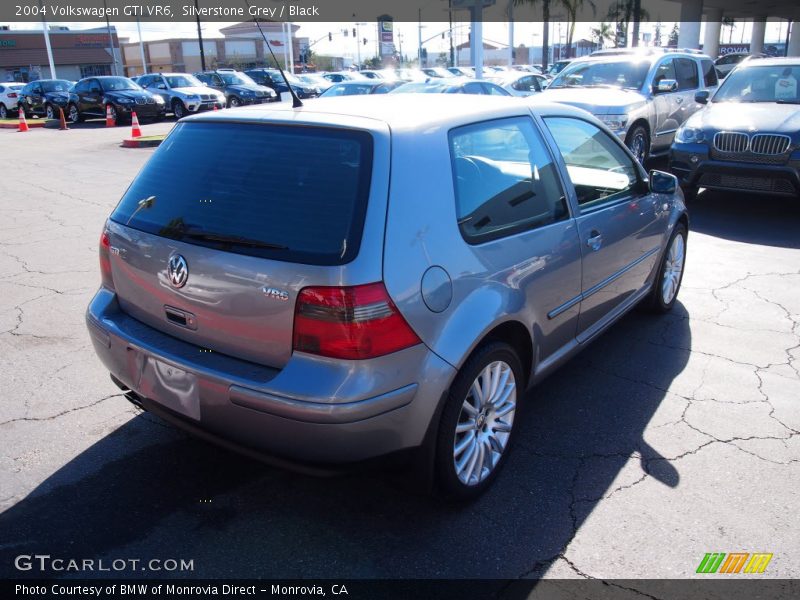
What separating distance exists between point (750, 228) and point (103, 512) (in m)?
7.63

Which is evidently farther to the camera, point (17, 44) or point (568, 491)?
point (17, 44)

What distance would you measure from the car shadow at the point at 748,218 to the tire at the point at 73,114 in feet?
72.5

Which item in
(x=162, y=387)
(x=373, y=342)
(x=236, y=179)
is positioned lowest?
(x=162, y=387)

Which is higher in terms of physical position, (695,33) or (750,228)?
(695,33)

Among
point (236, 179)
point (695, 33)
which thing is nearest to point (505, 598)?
point (236, 179)

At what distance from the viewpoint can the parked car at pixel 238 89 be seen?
2817cm

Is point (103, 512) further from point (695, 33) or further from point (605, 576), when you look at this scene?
point (695, 33)

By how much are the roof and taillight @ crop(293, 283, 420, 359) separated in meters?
0.74

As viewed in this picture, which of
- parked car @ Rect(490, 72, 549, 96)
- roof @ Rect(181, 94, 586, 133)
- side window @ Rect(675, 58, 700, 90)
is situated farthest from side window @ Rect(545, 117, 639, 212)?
parked car @ Rect(490, 72, 549, 96)

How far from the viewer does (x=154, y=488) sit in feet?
10.2

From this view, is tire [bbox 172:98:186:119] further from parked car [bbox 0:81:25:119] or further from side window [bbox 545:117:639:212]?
side window [bbox 545:117:639:212]

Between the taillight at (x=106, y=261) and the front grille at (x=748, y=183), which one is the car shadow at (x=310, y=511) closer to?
the taillight at (x=106, y=261)

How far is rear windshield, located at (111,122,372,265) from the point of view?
8.43ft

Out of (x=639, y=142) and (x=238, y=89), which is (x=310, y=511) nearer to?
(x=639, y=142)
